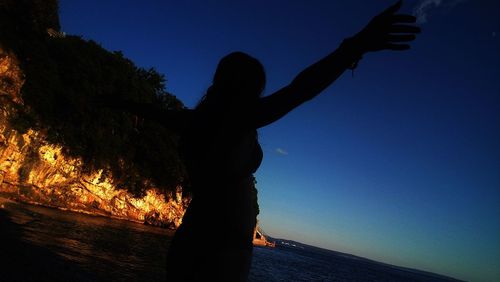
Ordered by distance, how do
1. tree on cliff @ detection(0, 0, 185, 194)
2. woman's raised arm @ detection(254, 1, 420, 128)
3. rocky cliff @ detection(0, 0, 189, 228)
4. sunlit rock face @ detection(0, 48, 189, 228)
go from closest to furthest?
1. woman's raised arm @ detection(254, 1, 420, 128)
2. sunlit rock face @ detection(0, 48, 189, 228)
3. rocky cliff @ detection(0, 0, 189, 228)
4. tree on cliff @ detection(0, 0, 185, 194)

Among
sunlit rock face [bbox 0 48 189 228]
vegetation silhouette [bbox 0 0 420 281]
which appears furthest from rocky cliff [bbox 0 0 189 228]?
vegetation silhouette [bbox 0 0 420 281]

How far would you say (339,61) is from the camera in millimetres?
1574

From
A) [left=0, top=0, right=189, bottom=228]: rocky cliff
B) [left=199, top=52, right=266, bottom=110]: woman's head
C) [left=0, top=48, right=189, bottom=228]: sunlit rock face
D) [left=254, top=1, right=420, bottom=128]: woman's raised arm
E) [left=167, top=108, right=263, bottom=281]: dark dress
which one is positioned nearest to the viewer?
[left=254, top=1, right=420, bottom=128]: woman's raised arm

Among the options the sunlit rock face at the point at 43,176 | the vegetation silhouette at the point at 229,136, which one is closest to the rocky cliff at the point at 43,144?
the sunlit rock face at the point at 43,176

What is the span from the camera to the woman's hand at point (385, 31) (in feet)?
5.18

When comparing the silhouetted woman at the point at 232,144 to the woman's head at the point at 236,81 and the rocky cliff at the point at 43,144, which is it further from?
the rocky cliff at the point at 43,144

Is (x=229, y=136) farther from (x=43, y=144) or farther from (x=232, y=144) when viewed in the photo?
(x=43, y=144)

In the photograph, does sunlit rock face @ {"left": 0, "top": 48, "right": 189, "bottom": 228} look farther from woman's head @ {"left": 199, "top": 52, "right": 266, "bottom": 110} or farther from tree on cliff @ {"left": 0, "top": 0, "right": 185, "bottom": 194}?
woman's head @ {"left": 199, "top": 52, "right": 266, "bottom": 110}

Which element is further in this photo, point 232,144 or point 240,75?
point 240,75

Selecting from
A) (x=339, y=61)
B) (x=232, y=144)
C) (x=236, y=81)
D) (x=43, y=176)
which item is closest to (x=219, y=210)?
(x=232, y=144)

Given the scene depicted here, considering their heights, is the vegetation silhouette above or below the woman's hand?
below

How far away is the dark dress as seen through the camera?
5.81 feet

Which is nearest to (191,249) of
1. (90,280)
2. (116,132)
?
(90,280)

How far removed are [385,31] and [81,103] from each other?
166 feet
